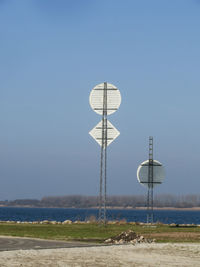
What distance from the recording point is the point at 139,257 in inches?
913

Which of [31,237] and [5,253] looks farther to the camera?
[31,237]

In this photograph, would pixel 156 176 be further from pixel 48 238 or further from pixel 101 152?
pixel 48 238

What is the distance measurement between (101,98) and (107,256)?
24429 mm

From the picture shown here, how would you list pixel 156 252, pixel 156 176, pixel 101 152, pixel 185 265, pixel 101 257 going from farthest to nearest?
1. pixel 156 176
2. pixel 101 152
3. pixel 156 252
4. pixel 101 257
5. pixel 185 265

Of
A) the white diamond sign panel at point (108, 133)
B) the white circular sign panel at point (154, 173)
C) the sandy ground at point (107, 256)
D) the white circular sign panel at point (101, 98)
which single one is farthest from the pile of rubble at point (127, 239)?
the white circular sign panel at point (154, 173)

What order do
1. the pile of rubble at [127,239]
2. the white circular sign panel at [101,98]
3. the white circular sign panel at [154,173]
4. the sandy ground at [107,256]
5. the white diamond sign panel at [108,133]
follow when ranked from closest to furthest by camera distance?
the sandy ground at [107,256] < the pile of rubble at [127,239] < the white diamond sign panel at [108,133] < the white circular sign panel at [101,98] < the white circular sign panel at [154,173]

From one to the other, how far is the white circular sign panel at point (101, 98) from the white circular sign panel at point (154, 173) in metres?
7.33

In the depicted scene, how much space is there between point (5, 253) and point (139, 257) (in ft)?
16.0

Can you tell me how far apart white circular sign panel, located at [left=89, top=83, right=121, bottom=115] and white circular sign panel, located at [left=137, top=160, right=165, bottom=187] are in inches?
288

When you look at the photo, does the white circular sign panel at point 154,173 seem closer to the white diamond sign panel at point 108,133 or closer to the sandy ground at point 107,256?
the white diamond sign panel at point 108,133

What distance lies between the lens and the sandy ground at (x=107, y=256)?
68.6 ft

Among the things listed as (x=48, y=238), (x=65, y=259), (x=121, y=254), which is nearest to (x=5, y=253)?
(x=65, y=259)

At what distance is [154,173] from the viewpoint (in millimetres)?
51000

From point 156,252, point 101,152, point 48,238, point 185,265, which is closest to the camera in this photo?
point 185,265
